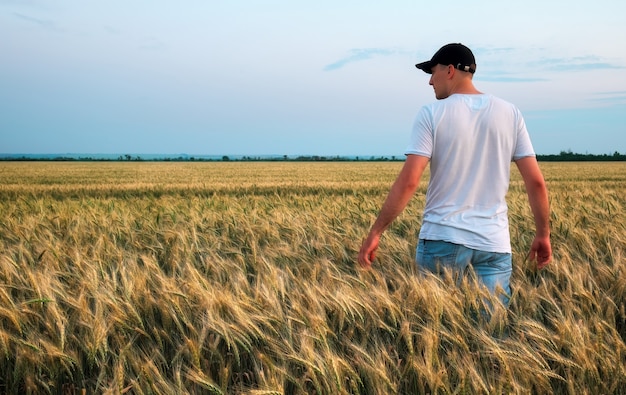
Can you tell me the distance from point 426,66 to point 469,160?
19.8 inches

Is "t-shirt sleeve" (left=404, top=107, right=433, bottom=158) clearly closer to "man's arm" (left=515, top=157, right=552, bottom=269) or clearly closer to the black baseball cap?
the black baseball cap

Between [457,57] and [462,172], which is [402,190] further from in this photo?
[457,57]

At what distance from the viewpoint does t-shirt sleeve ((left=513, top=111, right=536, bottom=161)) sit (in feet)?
9.04

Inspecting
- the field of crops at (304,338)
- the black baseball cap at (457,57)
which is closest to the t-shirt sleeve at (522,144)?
the black baseball cap at (457,57)

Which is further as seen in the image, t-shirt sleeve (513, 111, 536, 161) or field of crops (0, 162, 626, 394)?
t-shirt sleeve (513, 111, 536, 161)

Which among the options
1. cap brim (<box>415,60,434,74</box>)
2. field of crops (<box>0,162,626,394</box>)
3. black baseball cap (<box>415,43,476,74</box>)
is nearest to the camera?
field of crops (<box>0,162,626,394</box>)

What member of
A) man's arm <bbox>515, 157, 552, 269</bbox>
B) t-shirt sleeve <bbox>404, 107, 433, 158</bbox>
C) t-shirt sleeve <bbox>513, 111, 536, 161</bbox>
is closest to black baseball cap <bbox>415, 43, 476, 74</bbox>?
t-shirt sleeve <bbox>404, 107, 433, 158</bbox>

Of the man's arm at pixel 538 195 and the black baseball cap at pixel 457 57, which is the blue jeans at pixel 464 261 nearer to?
the man's arm at pixel 538 195

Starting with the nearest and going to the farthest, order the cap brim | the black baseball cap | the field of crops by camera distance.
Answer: the field of crops, the black baseball cap, the cap brim

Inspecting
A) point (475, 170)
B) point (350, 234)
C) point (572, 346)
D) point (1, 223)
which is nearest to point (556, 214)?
point (350, 234)

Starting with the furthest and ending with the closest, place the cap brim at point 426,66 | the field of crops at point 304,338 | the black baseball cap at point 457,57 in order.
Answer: the cap brim at point 426,66 → the black baseball cap at point 457,57 → the field of crops at point 304,338

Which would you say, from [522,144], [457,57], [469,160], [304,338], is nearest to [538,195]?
[522,144]

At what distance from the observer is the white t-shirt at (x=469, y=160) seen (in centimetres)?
262

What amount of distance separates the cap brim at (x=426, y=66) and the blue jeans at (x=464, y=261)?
32.9 inches
